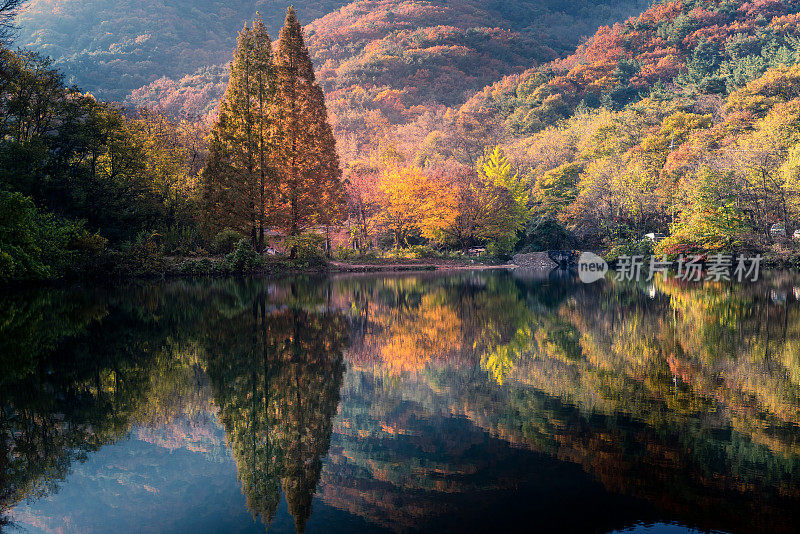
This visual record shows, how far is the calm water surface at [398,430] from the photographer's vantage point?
3.38 meters

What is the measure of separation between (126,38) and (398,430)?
127648 millimetres

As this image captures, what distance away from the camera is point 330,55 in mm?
108750

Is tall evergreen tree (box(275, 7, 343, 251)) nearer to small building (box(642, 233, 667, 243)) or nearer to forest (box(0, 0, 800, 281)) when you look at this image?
forest (box(0, 0, 800, 281))

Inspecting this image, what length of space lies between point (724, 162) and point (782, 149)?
332 cm

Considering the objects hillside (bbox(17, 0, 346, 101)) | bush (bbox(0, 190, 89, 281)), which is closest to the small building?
bush (bbox(0, 190, 89, 281))

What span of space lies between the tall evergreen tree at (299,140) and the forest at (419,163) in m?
0.10

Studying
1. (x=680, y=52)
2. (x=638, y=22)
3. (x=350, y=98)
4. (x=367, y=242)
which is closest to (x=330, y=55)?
(x=350, y=98)

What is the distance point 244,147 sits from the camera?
1092 inches

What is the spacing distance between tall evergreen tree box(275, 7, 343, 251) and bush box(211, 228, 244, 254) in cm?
255

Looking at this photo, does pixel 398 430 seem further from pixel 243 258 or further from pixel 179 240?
pixel 179 240

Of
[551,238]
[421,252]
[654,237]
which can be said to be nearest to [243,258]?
[421,252]

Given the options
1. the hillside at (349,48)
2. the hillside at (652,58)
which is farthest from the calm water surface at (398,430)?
the hillside at (349,48)

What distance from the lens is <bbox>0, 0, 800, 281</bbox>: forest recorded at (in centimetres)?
2388

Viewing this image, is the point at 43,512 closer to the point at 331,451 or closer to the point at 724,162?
the point at 331,451
